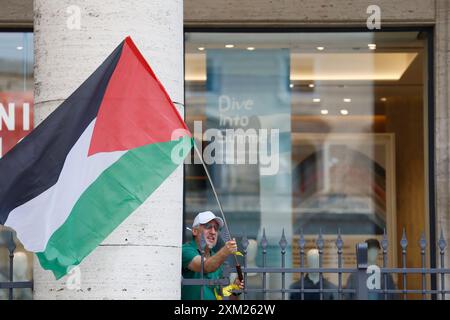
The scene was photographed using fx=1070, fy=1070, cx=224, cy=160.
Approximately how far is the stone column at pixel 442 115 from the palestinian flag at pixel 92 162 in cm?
487

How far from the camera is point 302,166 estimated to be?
41.6 ft

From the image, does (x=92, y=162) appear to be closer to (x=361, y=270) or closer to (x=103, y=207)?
(x=103, y=207)

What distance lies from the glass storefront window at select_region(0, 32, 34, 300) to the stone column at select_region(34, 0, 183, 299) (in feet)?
14.7

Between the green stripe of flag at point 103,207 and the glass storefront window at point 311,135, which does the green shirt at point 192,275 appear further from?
the glass storefront window at point 311,135

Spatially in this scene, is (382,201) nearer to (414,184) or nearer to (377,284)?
(414,184)

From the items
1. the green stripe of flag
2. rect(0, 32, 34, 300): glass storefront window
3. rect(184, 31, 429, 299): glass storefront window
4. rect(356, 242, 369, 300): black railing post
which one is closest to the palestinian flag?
the green stripe of flag

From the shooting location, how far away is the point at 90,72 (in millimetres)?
7156

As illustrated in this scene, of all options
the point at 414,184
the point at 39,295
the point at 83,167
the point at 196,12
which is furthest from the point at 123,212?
the point at 414,184

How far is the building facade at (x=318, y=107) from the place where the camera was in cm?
1149

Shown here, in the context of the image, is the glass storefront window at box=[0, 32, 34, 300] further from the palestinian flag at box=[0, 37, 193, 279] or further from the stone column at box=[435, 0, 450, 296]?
the palestinian flag at box=[0, 37, 193, 279]

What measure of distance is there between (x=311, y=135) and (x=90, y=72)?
591 centimetres

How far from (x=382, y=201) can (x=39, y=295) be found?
634 centimetres

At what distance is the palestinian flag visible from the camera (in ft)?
22.3

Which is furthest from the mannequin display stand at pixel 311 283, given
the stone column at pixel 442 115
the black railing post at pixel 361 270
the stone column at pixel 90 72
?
the stone column at pixel 90 72
